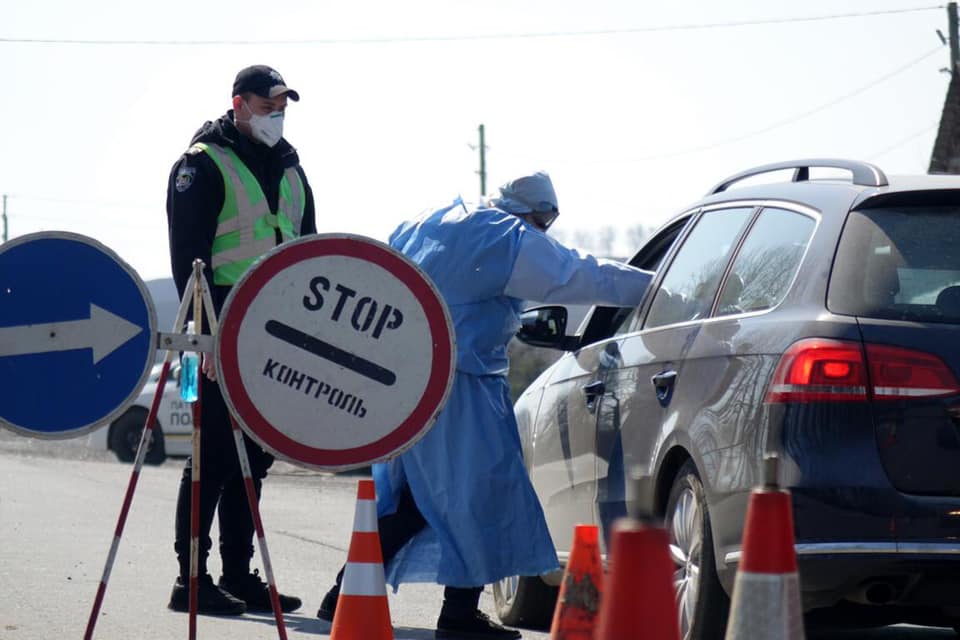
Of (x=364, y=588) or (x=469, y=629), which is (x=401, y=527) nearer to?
(x=469, y=629)

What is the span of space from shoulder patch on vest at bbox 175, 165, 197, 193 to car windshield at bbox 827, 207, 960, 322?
2.98 meters

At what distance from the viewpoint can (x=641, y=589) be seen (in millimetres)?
3682

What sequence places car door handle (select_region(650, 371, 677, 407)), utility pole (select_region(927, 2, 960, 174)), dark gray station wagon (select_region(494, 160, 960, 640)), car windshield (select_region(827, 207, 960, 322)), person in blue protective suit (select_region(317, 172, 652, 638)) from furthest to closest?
1. utility pole (select_region(927, 2, 960, 174))
2. person in blue protective suit (select_region(317, 172, 652, 638))
3. car door handle (select_region(650, 371, 677, 407))
4. car windshield (select_region(827, 207, 960, 322))
5. dark gray station wagon (select_region(494, 160, 960, 640))

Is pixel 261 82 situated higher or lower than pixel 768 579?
higher

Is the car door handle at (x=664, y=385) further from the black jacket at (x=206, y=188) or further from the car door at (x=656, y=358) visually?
the black jacket at (x=206, y=188)

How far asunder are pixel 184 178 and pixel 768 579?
3.89 metres

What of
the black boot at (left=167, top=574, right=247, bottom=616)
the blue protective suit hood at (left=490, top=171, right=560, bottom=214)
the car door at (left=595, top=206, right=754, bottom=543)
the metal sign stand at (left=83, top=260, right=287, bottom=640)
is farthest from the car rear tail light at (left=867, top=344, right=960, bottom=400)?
the black boot at (left=167, top=574, right=247, bottom=616)

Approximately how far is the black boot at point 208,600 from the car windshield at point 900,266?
313cm

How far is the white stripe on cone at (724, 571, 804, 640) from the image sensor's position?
382cm

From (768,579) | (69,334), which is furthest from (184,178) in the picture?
(768,579)

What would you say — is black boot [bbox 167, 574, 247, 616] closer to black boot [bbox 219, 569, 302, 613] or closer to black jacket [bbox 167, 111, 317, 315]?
black boot [bbox 219, 569, 302, 613]

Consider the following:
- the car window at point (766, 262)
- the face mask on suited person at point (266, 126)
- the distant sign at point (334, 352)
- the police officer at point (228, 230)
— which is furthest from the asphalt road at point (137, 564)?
the face mask on suited person at point (266, 126)

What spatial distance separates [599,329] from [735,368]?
1889 mm

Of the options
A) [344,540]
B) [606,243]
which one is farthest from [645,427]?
[606,243]
